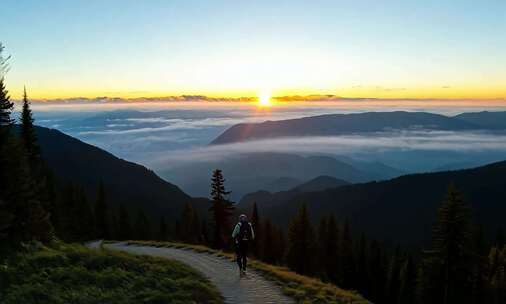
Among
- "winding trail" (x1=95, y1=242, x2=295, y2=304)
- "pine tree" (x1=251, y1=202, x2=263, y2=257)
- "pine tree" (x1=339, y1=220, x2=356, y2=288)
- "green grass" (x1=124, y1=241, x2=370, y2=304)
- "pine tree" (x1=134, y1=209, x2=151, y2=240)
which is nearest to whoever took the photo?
"winding trail" (x1=95, y1=242, x2=295, y2=304)

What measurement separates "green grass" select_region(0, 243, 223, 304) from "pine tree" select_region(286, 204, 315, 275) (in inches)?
1489

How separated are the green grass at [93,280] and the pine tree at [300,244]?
124 ft

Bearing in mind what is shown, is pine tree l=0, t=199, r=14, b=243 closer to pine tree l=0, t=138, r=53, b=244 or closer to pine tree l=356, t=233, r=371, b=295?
pine tree l=0, t=138, r=53, b=244

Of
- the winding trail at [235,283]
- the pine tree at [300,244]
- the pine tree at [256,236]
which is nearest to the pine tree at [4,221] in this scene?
the winding trail at [235,283]

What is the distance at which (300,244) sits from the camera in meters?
58.0

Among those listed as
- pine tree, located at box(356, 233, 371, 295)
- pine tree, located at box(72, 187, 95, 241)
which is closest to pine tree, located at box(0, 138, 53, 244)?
pine tree, located at box(72, 187, 95, 241)

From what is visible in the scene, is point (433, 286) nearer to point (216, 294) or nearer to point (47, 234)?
point (216, 294)

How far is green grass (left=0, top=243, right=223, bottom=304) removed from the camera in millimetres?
15156

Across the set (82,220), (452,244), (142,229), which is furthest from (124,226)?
(452,244)

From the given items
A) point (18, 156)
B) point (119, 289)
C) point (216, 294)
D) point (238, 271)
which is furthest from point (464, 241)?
point (18, 156)

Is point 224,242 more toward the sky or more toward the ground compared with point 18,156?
more toward the ground

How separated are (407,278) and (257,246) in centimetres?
2592

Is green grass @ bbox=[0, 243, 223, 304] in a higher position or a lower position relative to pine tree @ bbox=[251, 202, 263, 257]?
higher

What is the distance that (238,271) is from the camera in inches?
900
